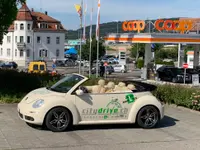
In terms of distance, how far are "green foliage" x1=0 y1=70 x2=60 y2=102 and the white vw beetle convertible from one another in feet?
17.0

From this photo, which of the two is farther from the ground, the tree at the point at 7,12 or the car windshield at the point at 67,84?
the tree at the point at 7,12

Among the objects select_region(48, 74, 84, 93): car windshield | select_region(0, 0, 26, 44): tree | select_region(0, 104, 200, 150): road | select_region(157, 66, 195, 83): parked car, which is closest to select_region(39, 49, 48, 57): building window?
select_region(157, 66, 195, 83): parked car

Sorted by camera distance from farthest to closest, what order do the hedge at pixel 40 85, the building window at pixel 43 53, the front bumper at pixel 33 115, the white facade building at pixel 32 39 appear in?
the building window at pixel 43 53, the white facade building at pixel 32 39, the hedge at pixel 40 85, the front bumper at pixel 33 115

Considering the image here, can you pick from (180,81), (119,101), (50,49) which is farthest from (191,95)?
(50,49)

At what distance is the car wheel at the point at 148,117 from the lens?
32.8 feet

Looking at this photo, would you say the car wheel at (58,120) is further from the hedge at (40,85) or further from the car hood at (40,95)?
the hedge at (40,85)

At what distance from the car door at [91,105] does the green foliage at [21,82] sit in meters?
5.44

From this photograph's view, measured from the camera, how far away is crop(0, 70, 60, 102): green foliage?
1507cm

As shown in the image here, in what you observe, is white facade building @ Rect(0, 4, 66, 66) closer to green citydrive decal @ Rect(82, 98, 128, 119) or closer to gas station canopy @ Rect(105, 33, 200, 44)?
gas station canopy @ Rect(105, 33, 200, 44)

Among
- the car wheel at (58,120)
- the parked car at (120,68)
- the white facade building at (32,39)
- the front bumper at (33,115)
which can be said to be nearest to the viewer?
the front bumper at (33,115)

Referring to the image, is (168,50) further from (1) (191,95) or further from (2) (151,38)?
(1) (191,95)

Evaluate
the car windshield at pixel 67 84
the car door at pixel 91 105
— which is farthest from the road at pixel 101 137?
the car windshield at pixel 67 84

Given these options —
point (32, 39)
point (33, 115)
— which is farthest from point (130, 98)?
point (32, 39)

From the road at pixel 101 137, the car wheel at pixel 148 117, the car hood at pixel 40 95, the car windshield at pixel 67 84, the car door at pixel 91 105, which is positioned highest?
the car windshield at pixel 67 84
